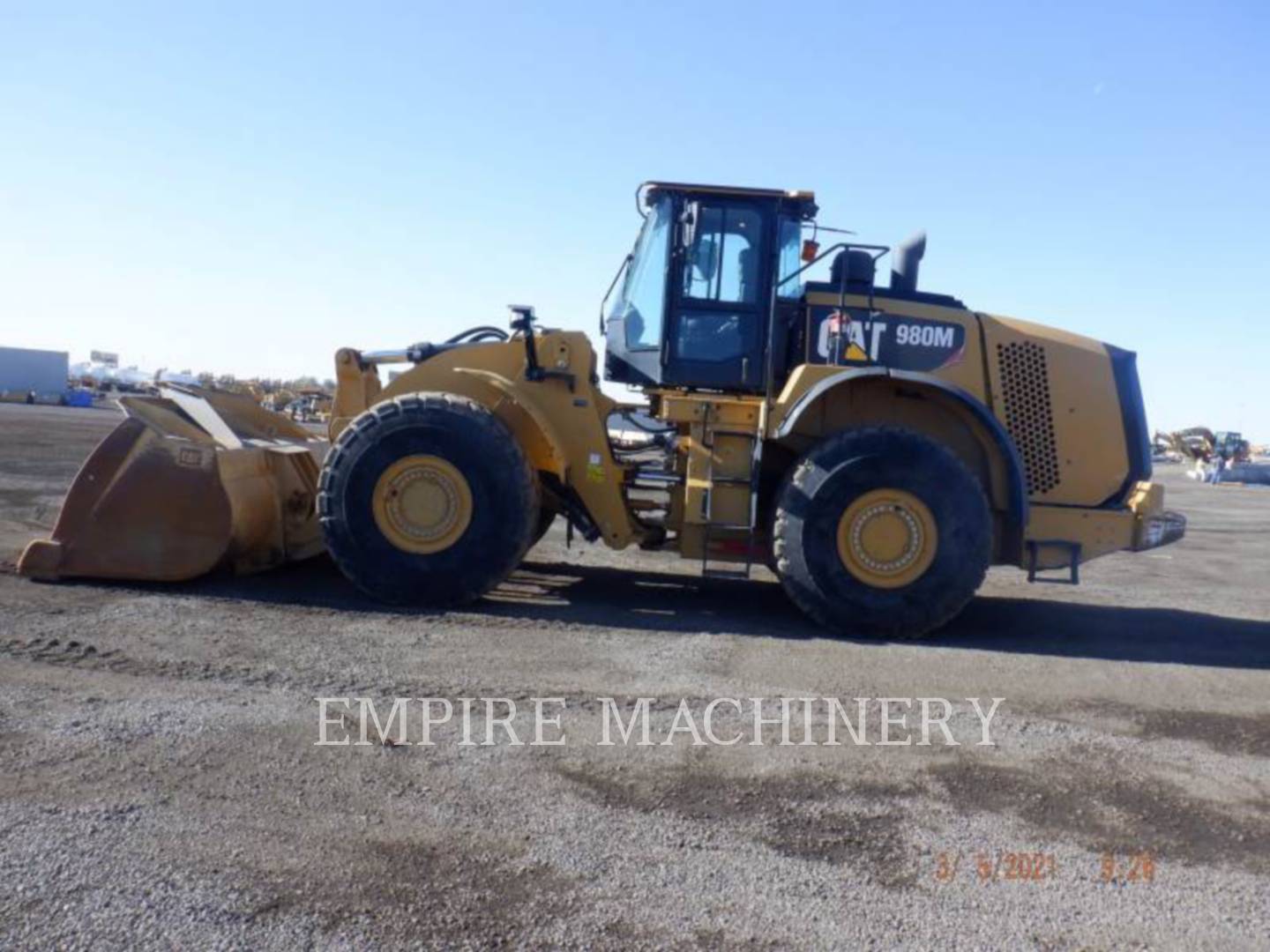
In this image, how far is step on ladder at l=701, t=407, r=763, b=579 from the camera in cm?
710

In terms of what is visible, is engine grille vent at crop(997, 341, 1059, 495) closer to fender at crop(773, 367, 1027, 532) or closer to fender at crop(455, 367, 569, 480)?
fender at crop(773, 367, 1027, 532)

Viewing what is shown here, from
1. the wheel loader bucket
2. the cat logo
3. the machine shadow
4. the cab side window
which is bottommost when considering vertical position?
the machine shadow

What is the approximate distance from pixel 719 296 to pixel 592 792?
4.22 metres

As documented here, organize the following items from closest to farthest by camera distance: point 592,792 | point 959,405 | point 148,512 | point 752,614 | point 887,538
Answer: point 592,792 → point 887,538 → point 959,405 → point 148,512 → point 752,614

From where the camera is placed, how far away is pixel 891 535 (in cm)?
680

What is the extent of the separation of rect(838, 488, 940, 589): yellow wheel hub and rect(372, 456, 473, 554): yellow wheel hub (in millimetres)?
2489

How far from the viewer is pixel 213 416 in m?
7.99

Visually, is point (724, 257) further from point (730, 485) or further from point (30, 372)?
point (30, 372)

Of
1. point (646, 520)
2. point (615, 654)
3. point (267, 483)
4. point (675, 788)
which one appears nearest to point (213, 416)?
point (267, 483)
